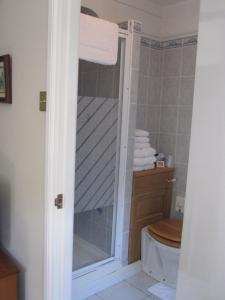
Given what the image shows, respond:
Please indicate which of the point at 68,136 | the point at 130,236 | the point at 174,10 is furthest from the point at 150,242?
the point at 174,10

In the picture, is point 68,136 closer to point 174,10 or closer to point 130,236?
point 130,236

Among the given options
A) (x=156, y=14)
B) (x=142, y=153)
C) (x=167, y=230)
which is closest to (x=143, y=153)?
(x=142, y=153)

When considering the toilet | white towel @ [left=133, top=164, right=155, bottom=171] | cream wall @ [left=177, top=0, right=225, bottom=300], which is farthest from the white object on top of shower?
cream wall @ [left=177, top=0, right=225, bottom=300]

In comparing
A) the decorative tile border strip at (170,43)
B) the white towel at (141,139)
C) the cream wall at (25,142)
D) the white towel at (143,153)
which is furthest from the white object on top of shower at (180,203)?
the cream wall at (25,142)

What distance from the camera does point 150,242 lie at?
2.32m

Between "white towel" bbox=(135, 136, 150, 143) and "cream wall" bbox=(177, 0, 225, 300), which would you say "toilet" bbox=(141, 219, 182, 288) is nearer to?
"white towel" bbox=(135, 136, 150, 143)

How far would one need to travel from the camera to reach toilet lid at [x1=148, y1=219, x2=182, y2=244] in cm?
215

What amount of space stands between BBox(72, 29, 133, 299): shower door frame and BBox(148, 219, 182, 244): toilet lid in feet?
0.89

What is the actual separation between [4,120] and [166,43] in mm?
1691

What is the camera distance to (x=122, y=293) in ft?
6.97

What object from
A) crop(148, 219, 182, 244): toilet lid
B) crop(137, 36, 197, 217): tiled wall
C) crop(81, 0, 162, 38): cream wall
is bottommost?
crop(148, 219, 182, 244): toilet lid

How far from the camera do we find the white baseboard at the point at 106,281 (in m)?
2.03

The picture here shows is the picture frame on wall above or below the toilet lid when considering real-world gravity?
above

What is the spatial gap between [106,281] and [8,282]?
0.90 metres
